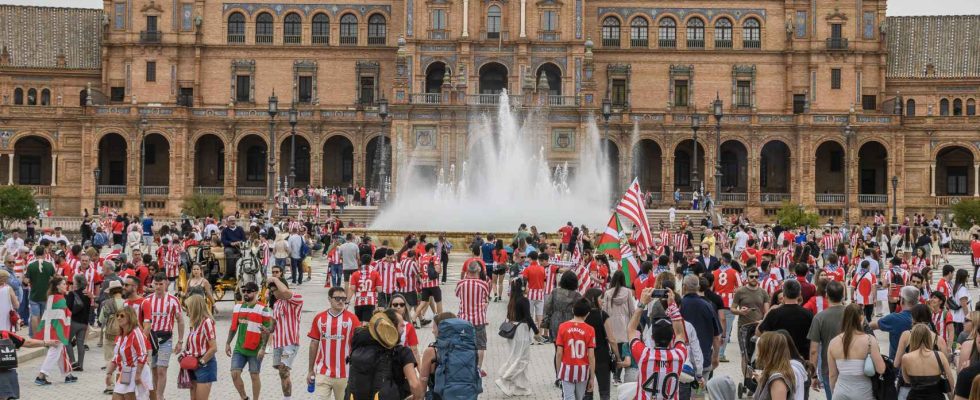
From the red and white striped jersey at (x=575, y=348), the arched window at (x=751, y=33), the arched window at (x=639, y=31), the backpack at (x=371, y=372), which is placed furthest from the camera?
the arched window at (x=639, y=31)

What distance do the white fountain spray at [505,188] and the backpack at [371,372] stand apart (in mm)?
34385

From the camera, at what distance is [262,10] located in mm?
74438

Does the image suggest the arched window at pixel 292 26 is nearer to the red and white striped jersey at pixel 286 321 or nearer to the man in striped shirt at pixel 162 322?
the red and white striped jersey at pixel 286 321

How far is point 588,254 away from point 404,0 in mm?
52331

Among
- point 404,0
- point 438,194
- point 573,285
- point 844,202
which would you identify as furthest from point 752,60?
point 573,285

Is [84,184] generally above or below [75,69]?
below

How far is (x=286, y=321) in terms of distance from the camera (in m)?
16.8

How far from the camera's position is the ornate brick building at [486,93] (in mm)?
69438

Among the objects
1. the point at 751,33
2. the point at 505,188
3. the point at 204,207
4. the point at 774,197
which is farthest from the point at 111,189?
the point at 751,33

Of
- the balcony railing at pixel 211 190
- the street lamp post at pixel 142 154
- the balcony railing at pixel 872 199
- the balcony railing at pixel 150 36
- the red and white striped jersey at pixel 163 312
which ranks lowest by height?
the red and white striped jersey at pixel 163 312

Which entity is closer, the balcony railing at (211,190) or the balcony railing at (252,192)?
the balcony railing at (211,190)

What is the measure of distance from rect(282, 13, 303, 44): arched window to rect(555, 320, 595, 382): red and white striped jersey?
62.5 meters

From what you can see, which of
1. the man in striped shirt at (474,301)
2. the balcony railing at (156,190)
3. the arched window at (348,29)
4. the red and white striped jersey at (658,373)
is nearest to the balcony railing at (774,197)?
the arched window at (348,29)

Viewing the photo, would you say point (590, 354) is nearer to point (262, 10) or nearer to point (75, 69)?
point (262, 10)
